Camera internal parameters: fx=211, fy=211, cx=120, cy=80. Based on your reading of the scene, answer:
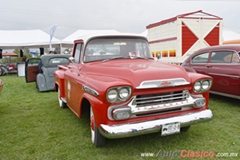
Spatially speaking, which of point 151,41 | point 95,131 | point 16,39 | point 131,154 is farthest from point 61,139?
point 16,39

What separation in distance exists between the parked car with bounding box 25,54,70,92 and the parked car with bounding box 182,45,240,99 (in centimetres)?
526

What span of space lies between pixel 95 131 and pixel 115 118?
60 cm

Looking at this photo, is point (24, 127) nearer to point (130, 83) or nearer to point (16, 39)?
point (130, 83)

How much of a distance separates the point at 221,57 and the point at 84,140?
13.9ft

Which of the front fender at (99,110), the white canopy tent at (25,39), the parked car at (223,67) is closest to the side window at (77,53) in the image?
the front fender at (99,110)

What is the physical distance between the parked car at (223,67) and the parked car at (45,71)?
5.26 meters

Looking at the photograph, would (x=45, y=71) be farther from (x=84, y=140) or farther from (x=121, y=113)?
(x=121, y=113)

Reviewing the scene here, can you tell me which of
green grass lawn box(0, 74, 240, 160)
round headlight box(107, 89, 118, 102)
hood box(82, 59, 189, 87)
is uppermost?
hood box(82, 59, 189, 87)

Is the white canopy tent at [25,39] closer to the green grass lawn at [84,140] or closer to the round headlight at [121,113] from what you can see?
the green grass lawn at [84,140]

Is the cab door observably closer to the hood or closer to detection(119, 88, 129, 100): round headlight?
the hood

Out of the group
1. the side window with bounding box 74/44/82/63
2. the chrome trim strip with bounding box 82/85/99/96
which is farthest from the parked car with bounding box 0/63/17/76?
the chrome trim strip with bounding box 82/85/99/96

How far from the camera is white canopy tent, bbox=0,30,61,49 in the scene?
16.1 metres

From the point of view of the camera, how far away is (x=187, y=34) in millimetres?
8945

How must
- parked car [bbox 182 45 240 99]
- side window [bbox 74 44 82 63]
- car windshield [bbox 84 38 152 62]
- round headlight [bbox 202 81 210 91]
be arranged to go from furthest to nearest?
parked car [bbox 182 45 240 99] < side window [bbox 74 44 82 63] < car windshield [bbox 84 38 152 62] < round headlight [bbox 202 81 210 91]
